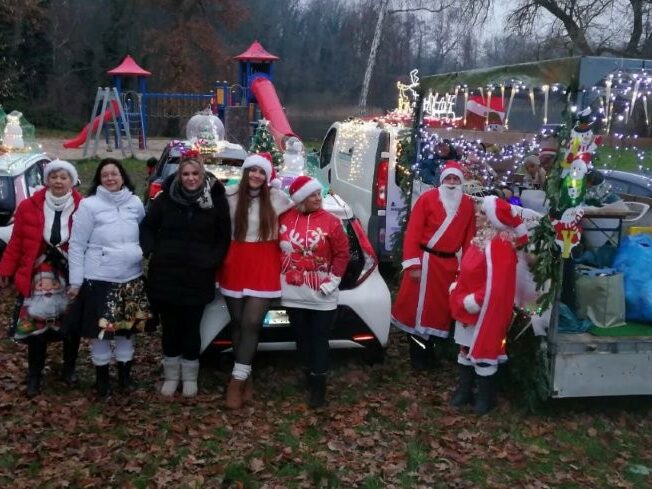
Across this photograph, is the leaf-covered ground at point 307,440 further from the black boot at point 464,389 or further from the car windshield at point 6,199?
the car windshield at point 6,199

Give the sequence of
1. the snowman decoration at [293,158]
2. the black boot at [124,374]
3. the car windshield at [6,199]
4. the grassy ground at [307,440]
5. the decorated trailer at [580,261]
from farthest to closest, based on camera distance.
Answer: the car windshield at [6,199] < the snowman decoration at [293,158] < the black boot at [124,374] < the decorated trailer at [580,261] < the grassy ground at [307,440]

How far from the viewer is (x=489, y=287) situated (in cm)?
510

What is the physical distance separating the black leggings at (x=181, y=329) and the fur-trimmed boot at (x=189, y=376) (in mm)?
52

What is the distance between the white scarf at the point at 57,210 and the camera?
5172mm

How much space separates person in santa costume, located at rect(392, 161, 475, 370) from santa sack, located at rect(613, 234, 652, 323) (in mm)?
1159

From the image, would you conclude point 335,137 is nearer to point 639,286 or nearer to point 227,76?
point 639,286

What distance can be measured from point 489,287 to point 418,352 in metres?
1.40

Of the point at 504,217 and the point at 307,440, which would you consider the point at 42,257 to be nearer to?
the point at 307,440

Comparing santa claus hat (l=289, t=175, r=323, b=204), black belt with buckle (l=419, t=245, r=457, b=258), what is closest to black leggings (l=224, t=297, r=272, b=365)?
santa claus hat (l=289, t=175, r=323, b=204)

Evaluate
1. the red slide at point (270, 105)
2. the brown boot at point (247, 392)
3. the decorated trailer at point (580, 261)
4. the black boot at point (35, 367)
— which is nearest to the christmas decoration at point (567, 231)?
the decorated trailer at point (580, 261)

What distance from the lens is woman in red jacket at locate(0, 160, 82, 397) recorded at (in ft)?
16.8

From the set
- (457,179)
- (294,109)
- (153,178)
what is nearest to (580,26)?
(294,109)

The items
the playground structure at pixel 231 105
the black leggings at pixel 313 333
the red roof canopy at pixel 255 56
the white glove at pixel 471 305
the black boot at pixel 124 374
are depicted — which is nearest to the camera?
the white glove at pixel 471 305

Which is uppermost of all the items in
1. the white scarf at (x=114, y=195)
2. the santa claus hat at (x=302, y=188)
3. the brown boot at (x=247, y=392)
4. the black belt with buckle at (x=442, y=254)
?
the santa claus hat at (x=302, y=188)
